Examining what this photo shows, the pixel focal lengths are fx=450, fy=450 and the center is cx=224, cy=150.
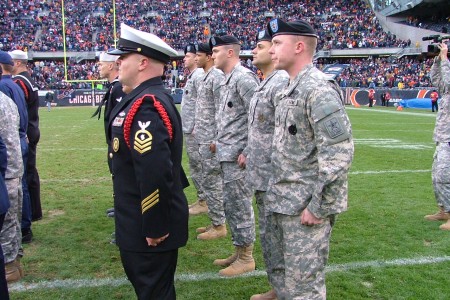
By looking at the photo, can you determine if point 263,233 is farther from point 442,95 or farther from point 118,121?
point 442,95

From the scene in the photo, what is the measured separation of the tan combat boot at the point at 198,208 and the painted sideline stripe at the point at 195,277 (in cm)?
230

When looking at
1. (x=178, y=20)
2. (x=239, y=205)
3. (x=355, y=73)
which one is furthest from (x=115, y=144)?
(x=178, y=20)

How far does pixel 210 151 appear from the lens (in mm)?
5590

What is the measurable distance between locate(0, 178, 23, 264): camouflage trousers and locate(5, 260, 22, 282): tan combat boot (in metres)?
0.07

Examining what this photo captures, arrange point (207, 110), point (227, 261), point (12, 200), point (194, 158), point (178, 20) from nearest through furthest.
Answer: point (12, 200) < point (227, 261) < point (207, 110) < point (194, 158) < point (178, 20)

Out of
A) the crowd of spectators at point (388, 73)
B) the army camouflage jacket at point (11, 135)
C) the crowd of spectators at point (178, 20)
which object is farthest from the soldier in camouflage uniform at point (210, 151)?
the crowd of spectators at point (178, 20)

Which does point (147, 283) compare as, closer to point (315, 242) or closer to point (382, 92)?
point (315, 242)

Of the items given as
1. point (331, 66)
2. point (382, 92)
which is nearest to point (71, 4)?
point (331, 66)

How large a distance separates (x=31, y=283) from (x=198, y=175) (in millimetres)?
2997

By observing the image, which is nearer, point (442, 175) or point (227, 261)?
point (227, 261)

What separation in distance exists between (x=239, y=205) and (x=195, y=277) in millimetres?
828

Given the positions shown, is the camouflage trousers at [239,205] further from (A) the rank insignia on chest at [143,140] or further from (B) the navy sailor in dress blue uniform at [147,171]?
(A) the rank insignia on chest at [143,140]

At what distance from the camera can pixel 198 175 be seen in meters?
6.74

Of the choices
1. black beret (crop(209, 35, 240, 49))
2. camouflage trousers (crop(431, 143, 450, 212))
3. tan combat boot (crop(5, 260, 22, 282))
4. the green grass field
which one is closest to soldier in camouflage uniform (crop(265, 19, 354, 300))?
the green grass field
